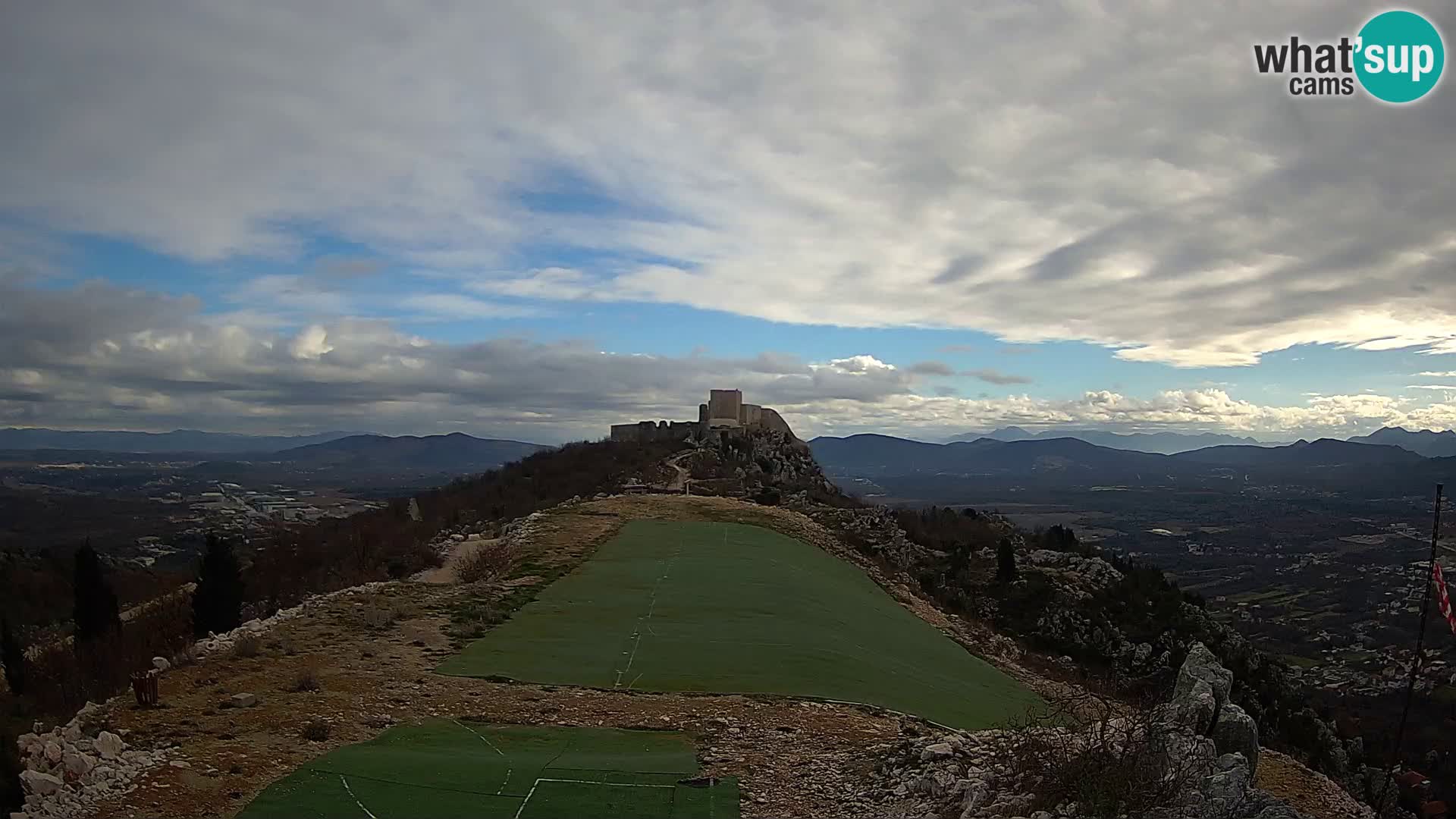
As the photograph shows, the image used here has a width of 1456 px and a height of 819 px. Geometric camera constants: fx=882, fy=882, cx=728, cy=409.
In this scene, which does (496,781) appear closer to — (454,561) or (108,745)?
(108,745)

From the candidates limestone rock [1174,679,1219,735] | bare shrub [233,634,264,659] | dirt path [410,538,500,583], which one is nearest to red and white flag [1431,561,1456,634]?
limestone rock [1174,679,1219,735]

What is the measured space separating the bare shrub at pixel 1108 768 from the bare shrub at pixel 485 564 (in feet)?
54.6

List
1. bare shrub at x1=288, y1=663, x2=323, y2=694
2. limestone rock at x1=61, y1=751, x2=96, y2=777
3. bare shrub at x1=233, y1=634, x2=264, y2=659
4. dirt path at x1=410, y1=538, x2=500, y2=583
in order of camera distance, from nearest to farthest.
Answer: limestone rock at x1=61, y1=751, x2=96, y2=777 < bare shrub at x1=288, y1=663, x2=323, y2=694 < bare shrub at x1=233, y1=634, x2=264, y2=659 < dirt path at x1=410, y1=538, x2=500, y2=583

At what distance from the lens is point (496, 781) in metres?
8.89

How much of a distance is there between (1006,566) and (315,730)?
3957cm

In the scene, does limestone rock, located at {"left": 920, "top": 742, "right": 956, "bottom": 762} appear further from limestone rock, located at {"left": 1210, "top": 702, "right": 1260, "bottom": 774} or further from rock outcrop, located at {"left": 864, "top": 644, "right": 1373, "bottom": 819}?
limestone rock, located at {"left": 1210, "top": 702, "right": 1260, "bottom": 774}

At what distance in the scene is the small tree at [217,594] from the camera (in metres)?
20.7

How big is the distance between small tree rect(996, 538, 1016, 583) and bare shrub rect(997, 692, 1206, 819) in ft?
121

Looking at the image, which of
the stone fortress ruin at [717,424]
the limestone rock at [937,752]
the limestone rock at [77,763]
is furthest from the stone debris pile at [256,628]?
the stone fortress ruin at [717,424]

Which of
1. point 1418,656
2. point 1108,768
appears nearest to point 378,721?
point 1108,768

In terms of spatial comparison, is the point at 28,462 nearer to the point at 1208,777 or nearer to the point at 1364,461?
the point at 1208,777

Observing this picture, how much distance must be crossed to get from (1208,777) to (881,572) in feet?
88.7

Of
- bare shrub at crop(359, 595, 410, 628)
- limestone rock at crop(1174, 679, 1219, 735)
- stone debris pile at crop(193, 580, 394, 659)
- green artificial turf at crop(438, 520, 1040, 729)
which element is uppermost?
limestone rock at crop(1174, 679, 1219, 735)

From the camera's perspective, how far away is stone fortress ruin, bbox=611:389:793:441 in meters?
73.8
